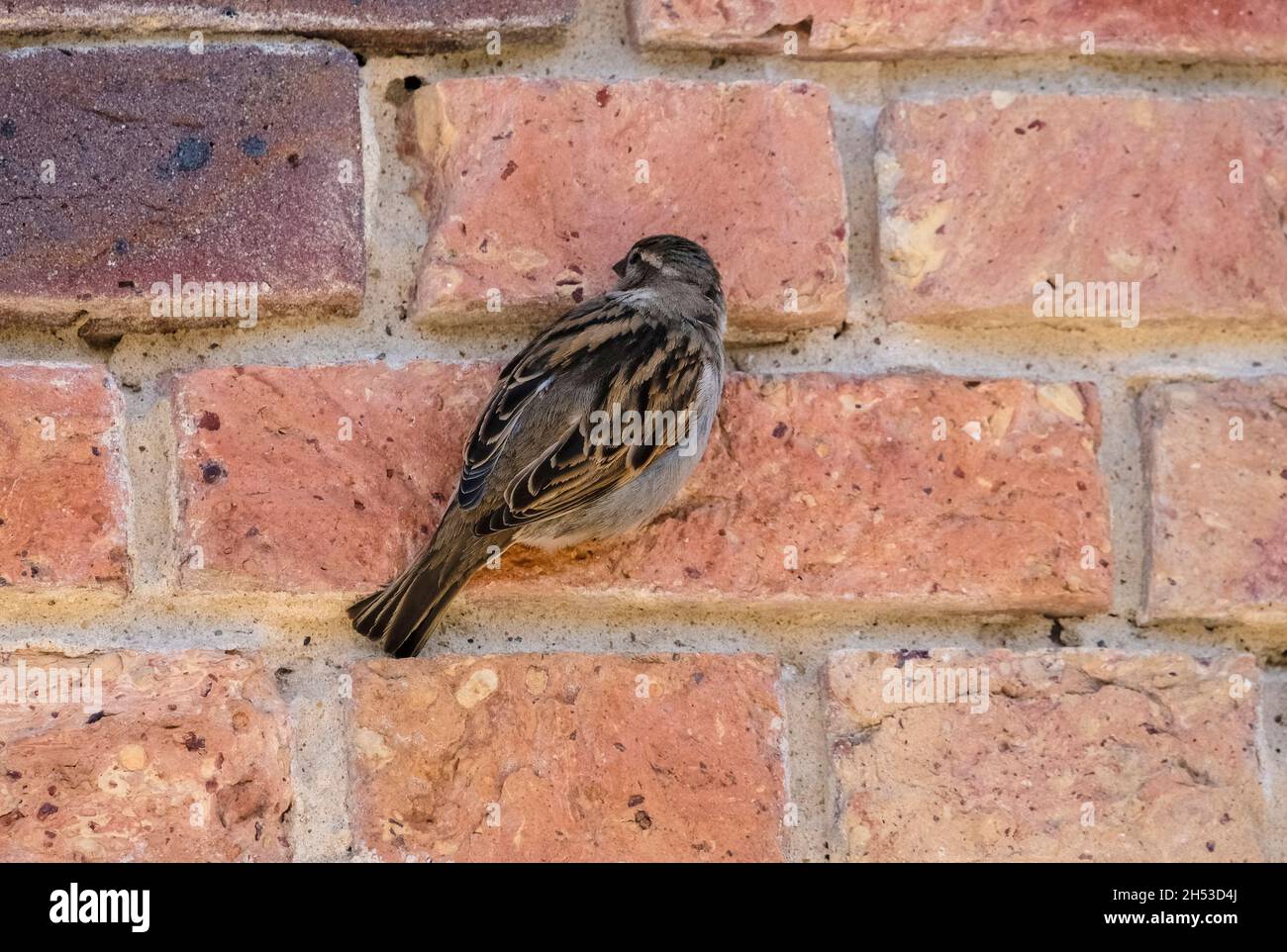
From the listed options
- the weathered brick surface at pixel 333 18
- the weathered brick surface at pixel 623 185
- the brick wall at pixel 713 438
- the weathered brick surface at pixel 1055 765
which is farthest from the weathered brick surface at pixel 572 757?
the weathered brick surface at pixel 333 18

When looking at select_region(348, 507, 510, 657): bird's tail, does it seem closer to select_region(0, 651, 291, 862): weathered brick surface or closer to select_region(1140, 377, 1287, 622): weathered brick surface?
select_region(0, 651, 291, 862): weathered brick surface

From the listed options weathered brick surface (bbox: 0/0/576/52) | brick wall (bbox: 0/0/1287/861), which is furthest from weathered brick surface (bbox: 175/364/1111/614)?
weathered brick surface (bbox: 0/0/576/52)

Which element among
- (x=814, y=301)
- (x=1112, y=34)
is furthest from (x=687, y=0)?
(x=1112, y=34)

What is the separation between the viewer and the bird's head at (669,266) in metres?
1.89

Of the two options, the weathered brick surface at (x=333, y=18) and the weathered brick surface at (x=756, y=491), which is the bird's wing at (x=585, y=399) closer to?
the weathered brick surface at (x=756, y=491)

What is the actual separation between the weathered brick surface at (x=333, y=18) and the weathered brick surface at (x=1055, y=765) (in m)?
0.82

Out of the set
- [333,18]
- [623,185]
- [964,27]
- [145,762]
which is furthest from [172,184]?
[964,27]

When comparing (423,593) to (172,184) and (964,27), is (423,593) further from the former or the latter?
(964,27)

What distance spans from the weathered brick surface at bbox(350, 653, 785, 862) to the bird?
0.28 feet

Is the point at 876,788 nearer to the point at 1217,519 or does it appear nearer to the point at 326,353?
the point at 1217,519

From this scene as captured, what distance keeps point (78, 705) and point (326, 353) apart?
47 cm

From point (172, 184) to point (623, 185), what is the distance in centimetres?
51

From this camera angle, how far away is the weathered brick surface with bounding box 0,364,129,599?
5.71 ft

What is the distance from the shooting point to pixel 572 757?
5.76 feet
